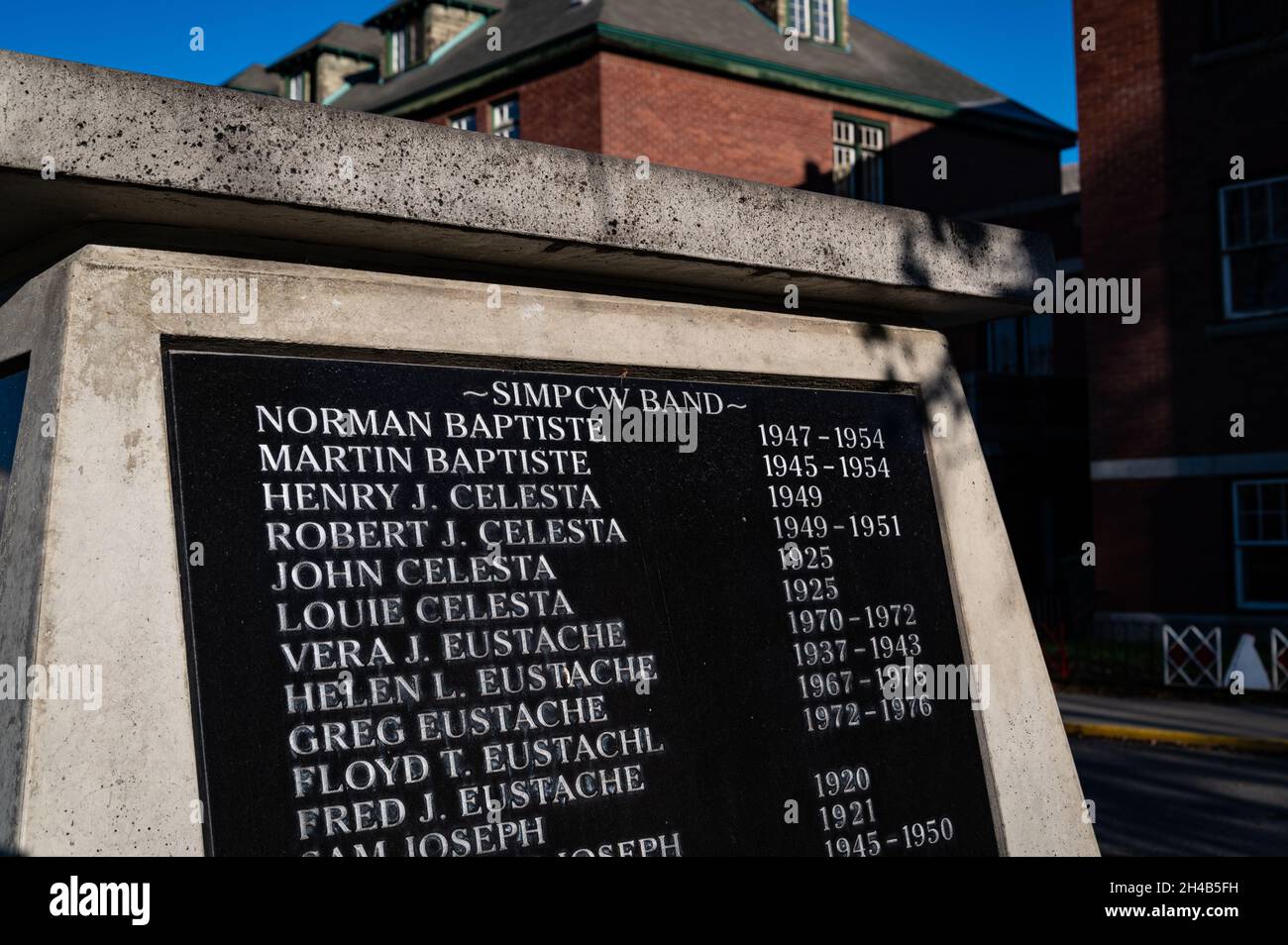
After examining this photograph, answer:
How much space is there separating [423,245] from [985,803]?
7.98ft

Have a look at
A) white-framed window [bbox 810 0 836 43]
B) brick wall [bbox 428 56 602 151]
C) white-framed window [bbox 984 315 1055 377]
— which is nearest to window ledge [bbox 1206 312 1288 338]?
white-framed window [bbox 984 315 1055 377]

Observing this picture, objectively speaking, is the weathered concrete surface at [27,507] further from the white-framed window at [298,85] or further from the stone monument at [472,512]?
the white-framed window at [298,85]

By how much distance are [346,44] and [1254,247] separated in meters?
27.5

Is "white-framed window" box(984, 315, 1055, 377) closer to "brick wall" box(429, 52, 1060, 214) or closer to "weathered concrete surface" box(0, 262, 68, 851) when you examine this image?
"brick wall" box(429, 52, 1060, 214)

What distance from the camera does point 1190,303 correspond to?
20.9 meters

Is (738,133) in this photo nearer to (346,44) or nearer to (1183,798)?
(346,44)

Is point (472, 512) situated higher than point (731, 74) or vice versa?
point (731, 74)

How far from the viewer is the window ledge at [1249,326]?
19969mm

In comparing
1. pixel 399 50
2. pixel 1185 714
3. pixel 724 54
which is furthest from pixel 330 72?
pixel 1185 714

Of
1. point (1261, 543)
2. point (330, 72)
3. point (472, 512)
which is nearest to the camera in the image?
point (472, 512)

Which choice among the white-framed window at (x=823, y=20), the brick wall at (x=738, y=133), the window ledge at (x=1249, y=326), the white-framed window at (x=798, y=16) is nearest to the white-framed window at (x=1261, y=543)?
the window ledge at (x=1249, y=326)

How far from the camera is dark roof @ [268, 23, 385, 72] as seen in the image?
3888 cm
